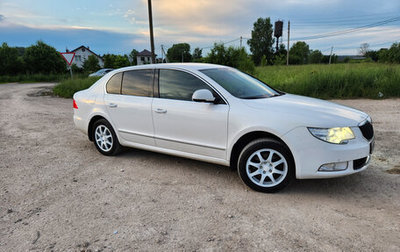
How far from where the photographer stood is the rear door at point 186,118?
11.8 feet

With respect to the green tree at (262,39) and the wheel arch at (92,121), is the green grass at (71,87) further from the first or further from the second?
the green tree at (262,39)

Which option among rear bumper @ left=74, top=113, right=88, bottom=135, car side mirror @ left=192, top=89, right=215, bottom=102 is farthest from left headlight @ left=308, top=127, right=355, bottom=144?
rear bumper @ left=74, top=113, right=88, bottom=135

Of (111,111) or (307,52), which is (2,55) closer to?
(111,111)

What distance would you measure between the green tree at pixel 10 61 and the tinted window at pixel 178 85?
51000mm

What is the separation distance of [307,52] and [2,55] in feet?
286

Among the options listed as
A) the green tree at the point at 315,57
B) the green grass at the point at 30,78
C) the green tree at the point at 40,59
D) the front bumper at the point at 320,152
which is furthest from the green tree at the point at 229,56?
the green tree at the point at 315,57

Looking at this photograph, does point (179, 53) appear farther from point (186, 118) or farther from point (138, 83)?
point (186, 118)

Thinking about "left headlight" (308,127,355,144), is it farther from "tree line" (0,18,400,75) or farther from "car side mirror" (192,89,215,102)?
"tree line" (0,18,400,75)

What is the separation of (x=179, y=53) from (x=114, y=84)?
90878 millimetres

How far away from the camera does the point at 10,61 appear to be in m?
44.9

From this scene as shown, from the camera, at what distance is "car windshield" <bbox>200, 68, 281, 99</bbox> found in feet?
12.4

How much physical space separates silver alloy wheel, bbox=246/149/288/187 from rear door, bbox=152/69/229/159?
1.33 feet

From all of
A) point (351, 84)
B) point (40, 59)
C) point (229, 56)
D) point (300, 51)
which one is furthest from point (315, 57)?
point (351, 84)

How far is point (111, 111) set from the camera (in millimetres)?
4684
